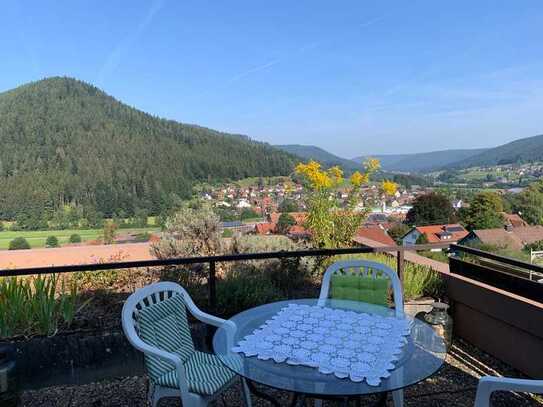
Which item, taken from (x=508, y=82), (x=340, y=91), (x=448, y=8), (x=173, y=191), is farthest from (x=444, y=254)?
(x=340, y=91)

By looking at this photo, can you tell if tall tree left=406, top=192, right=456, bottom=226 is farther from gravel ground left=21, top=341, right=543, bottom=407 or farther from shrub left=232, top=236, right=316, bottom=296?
gravel ground left=21, top=341, right=543, bottom=407

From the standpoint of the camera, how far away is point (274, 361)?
164 centimetres

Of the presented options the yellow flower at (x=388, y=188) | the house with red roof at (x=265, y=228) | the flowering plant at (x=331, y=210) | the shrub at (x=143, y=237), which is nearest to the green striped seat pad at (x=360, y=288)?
the flowering plant at (x=331, y=210)

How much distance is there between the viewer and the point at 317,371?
1540mm

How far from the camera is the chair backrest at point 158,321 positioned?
194cm

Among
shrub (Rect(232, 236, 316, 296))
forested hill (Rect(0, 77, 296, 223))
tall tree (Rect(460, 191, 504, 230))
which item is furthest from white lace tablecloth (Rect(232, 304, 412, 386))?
forested hill (Rect(0, 77, 296, 223))

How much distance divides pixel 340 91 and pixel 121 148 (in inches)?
399

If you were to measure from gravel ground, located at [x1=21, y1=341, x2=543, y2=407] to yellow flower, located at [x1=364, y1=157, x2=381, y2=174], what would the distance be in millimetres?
2805

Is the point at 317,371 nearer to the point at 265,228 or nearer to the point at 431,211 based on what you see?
the point at 265,228

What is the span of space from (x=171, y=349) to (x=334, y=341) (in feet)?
3.08

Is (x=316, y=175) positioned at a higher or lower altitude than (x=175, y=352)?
higher

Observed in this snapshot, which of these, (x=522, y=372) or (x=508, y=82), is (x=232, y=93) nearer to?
(x=508, y=82)

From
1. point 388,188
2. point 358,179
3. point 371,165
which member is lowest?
point 388,188

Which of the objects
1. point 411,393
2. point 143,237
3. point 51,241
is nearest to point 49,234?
point 51,241
